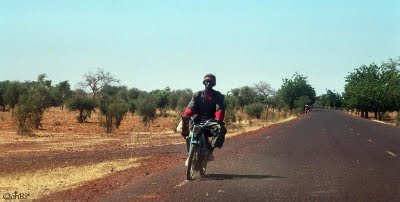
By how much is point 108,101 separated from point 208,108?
131 feet

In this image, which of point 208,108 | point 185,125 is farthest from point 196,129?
point 208,108

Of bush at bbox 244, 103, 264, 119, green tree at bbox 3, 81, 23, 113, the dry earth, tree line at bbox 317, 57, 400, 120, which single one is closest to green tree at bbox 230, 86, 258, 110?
tree line at bbox 317, 57, 400, 120

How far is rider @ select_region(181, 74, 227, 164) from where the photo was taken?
11.3m

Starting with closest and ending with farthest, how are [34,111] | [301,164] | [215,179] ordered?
[215,179] → [301,164] → [34,111]

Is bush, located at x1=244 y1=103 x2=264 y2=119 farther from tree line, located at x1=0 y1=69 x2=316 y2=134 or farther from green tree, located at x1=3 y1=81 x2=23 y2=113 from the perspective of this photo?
green tree, located at x1=3 y1=81 x2=23 y2=113

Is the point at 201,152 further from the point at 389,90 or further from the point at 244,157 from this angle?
the point at 389,90

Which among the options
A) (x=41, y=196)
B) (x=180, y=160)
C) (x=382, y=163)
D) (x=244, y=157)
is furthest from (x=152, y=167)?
(x=382, y=163)

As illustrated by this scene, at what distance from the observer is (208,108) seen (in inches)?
448

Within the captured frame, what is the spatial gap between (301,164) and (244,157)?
8.62 ft

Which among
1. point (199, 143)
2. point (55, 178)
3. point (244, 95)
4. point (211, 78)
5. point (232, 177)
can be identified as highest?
point (244, 95)

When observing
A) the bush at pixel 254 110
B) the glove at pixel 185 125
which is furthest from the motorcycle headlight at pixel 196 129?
the bush at pixel 254 110

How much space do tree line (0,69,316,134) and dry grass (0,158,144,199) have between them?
18.5m

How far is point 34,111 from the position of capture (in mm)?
36812

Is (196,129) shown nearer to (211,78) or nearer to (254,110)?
(211,78)
